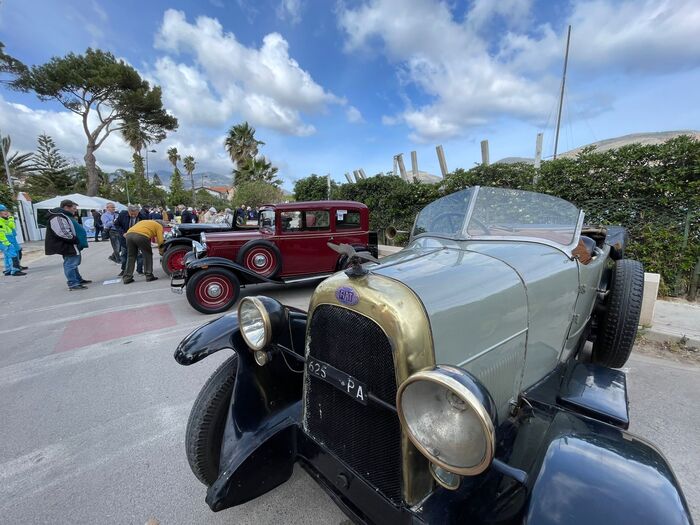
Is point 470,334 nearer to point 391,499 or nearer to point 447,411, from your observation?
point 447,411

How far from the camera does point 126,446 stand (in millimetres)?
2338

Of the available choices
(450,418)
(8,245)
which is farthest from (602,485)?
(8,245)

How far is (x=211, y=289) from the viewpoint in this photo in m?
5.30

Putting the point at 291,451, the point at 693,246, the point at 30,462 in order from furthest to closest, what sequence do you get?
the point at 693,246, the point at 30,462, the point at 291,451

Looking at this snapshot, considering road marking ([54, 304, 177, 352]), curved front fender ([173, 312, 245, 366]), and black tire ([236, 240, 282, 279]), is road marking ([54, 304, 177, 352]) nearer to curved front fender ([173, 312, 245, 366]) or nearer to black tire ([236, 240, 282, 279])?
black tire ([236, 240, 282, 279])

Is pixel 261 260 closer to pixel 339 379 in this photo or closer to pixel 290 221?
pixel 290 221

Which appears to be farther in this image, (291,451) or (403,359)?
(291,451)

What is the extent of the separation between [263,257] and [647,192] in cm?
654

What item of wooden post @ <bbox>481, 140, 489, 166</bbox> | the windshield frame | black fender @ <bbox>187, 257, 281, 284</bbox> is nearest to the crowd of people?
black fender @ <bbox>187, 257, 281, 284</bbox>

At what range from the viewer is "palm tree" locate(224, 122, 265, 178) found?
34000 millimetres

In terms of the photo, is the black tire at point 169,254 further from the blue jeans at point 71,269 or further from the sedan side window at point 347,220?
the sedan side window at point 347,220

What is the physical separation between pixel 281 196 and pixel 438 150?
942 inches

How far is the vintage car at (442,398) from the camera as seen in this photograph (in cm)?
101

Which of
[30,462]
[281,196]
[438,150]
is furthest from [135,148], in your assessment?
[30,462]
